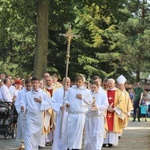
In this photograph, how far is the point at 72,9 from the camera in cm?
3052

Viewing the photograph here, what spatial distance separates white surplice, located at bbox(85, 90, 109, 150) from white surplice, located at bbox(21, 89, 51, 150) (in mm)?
1260

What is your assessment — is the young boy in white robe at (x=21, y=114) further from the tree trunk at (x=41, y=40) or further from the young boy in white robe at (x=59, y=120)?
the tree trunk at (x=41, y=40)

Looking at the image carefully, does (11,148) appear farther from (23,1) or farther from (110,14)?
(110,14)

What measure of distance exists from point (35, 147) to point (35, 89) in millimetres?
1330

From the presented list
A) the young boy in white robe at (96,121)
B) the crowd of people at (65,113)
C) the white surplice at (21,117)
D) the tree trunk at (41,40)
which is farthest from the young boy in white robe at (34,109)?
the tree trunk at (41,40)

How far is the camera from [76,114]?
1452 cm

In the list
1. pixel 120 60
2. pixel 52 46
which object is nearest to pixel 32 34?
pixel 52 46

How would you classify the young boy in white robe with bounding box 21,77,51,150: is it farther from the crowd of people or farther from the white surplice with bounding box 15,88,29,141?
the white surplice with bounding box 15,88,29,141

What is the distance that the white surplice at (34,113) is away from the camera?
14602 mm

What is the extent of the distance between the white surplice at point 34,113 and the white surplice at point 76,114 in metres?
0.61

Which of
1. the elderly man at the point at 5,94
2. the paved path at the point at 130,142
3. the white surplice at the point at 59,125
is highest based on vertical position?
the elderly man at the point at 5,94

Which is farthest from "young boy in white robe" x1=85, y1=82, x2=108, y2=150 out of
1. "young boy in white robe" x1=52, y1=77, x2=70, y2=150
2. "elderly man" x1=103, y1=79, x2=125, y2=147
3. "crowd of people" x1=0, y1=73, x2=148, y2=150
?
"elderly man" x1=103, y1=79, x2=125, y2=147

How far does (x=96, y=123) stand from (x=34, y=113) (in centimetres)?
166

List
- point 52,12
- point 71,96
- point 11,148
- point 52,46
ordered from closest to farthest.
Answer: point 71,96
point 11,148
point 52,12
point 52,46
